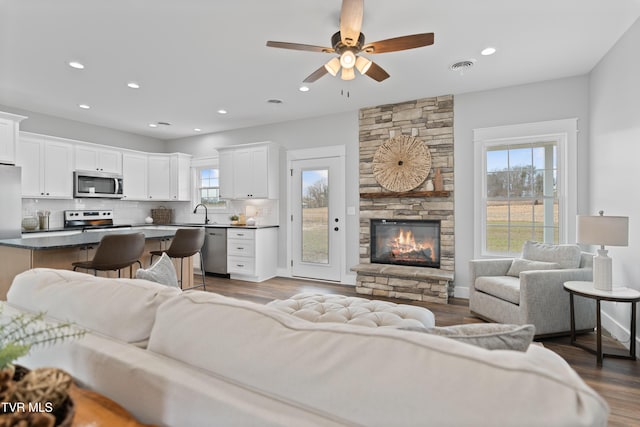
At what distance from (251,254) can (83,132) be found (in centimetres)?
379

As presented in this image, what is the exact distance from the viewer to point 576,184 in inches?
147

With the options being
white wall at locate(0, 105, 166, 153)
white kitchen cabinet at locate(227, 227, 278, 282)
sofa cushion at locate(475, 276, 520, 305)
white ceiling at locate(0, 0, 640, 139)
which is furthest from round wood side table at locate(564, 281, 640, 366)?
white wall at locate(0, 105, 166, 153)

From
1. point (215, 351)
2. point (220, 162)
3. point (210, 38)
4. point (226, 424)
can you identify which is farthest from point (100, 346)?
point (220, 162)

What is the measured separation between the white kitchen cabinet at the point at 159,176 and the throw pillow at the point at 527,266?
6197mm

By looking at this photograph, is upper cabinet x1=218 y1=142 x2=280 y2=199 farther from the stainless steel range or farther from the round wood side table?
the round wood side table

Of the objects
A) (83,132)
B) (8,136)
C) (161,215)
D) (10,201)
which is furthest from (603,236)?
(83,132)

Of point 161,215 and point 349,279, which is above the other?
point 161,215

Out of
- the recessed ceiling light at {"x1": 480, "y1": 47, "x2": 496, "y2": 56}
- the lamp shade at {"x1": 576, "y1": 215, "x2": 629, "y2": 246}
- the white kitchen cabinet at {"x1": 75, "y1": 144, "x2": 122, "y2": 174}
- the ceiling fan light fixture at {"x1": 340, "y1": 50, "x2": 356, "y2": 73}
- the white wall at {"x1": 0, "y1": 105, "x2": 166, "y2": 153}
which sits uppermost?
the recessed ceiling light at {"x1": 480, "y1": 47, "x2": 496, "y2": 56}

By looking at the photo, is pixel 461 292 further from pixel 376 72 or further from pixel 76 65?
pixel 76 65

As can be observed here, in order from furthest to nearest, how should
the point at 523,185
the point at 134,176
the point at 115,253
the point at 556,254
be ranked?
the point at 134,176
the point at 523,185
the point at 556,254
the point at 115,253

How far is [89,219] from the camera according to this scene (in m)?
5.78

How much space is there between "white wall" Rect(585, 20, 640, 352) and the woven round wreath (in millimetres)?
1821

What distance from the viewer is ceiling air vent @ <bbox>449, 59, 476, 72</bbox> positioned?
3.34 meters

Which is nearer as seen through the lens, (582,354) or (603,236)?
(603,236)
